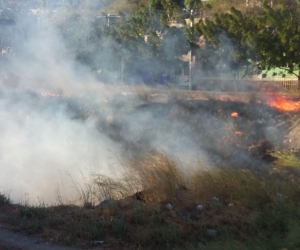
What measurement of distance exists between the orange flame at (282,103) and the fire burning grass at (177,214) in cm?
546

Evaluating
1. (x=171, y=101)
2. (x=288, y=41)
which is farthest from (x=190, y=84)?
(x=171, y=101)

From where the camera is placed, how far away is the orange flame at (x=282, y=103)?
14452 millimetres

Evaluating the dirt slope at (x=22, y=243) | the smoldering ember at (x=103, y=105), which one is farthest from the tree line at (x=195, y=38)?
the dirt slope at (x=22, y=243)

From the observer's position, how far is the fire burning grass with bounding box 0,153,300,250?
7.16 metres

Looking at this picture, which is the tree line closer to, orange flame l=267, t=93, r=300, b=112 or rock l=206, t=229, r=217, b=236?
orange flame l=267, t=93, r=300, b=112

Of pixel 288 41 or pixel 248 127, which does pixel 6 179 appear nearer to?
pixel 248 127

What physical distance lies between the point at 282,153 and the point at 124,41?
235 inches

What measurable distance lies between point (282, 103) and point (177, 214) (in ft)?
24.8

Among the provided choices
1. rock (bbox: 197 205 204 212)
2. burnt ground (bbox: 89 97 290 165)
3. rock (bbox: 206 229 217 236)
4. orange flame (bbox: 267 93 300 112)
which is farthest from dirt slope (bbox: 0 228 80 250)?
orange flame (bbox: 267 93 300 112)

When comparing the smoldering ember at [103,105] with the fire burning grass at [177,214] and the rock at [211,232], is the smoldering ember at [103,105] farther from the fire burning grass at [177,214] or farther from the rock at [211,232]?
the rock at [211,232]

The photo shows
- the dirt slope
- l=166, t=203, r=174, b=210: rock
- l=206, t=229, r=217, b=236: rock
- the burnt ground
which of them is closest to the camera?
the dirt slope

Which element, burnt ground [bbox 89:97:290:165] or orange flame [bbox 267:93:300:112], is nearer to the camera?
burnt ground [bbox 89:97:290:165]

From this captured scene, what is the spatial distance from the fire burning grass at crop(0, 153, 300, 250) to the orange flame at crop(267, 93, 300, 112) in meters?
5.46

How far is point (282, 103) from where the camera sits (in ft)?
48.3
